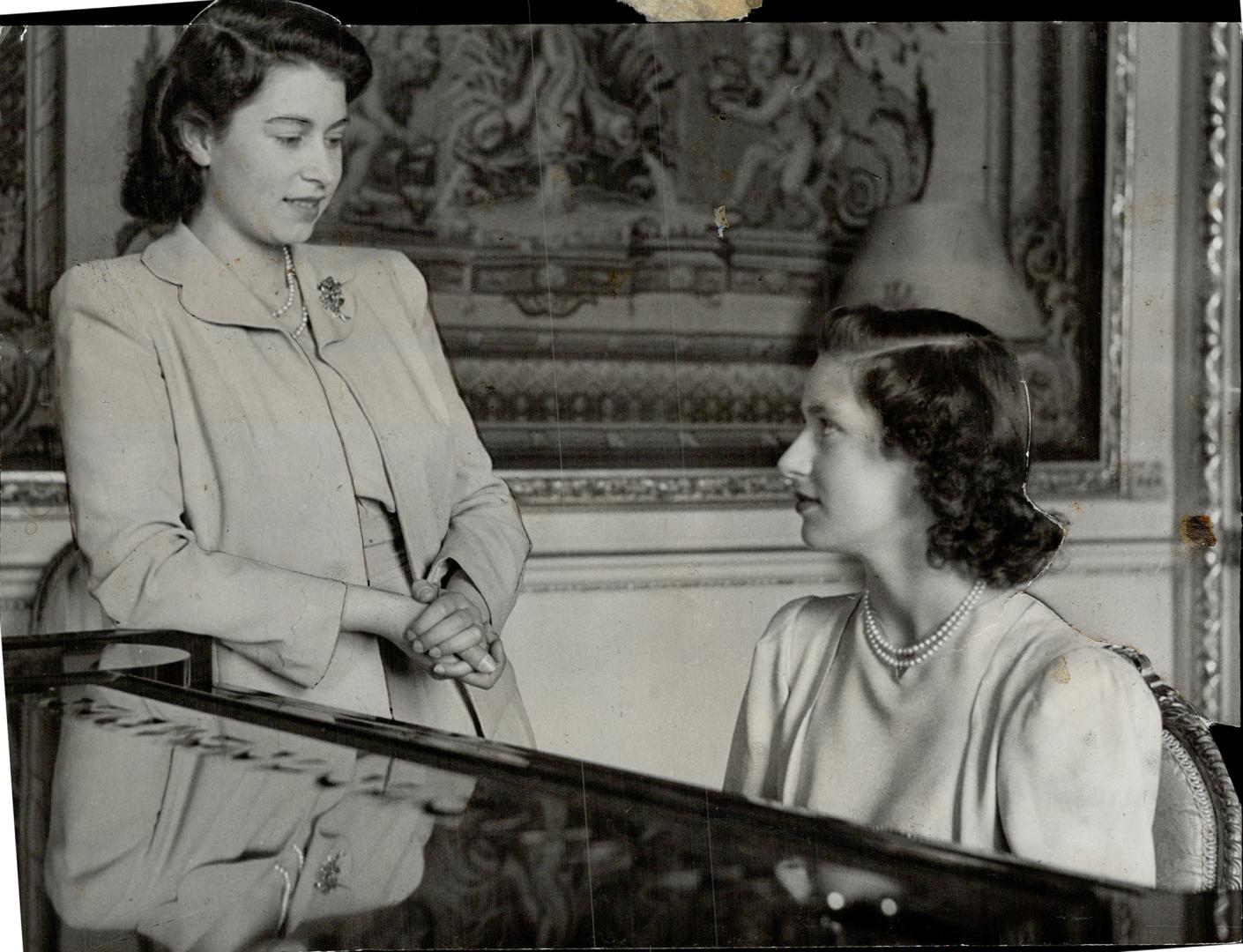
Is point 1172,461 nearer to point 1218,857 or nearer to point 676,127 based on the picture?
point 1218,857

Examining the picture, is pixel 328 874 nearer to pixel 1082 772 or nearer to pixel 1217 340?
pixel 1082 772

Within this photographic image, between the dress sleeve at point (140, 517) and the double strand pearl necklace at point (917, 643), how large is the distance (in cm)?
88

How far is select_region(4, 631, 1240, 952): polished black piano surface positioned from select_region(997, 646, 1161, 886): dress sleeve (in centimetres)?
6

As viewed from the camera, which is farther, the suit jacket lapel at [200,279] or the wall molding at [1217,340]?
the wall molding at [1217,340]

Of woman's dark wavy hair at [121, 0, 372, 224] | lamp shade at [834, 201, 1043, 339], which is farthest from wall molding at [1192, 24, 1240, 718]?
woman's dark wavy hair at [121, 0, 372, 224]

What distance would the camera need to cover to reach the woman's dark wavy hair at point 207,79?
2.35 metres

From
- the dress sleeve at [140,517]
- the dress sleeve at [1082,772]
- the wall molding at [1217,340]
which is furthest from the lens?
the wall molding at [1217,340]

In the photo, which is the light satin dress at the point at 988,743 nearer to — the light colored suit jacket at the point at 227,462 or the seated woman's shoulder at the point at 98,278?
the light colored suit jacket at the point at 227,462

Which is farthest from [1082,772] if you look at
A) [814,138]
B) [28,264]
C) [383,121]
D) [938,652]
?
[28,264]

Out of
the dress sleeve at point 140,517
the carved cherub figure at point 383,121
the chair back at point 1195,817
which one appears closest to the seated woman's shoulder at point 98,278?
the dress sleeve at point 140,517

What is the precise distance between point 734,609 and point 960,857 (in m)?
0.56

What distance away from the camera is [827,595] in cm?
237

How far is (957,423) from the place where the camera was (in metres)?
2.28

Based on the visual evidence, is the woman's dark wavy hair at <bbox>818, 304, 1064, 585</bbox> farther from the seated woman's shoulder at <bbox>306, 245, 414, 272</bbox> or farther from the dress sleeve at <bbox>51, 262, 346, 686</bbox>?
the dress sleeve at <bbox>51, 262, 346, 686</bbox>
